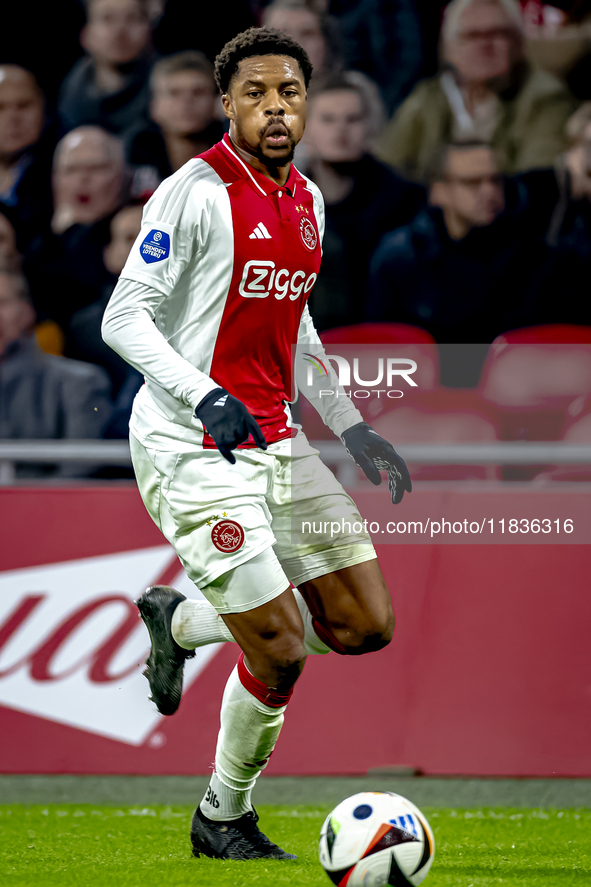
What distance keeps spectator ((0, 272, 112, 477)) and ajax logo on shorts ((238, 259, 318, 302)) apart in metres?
2.38

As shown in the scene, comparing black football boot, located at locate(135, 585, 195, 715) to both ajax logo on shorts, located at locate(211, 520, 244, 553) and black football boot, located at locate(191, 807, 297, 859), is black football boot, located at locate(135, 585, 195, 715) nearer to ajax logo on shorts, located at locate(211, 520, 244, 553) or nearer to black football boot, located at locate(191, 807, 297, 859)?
black football boot, located at locate(191, 807, 297, 859)

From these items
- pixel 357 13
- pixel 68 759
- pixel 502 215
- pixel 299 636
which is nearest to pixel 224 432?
pixel 299 636

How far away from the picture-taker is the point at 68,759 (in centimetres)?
436

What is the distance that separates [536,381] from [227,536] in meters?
2.50

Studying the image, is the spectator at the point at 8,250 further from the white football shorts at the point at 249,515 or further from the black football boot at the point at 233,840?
the black football boot at the point at 233,840

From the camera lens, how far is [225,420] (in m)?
2.86

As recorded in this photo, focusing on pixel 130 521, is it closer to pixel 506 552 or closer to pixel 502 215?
pixel 506 552

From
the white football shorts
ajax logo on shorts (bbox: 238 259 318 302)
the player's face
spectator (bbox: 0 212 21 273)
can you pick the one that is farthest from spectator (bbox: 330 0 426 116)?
the white football shorts

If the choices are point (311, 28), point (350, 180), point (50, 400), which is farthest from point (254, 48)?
point (311, 28)

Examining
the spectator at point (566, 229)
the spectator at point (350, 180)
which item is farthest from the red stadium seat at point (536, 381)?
the spectator at point (350, 180)

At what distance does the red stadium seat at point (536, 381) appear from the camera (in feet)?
16.5

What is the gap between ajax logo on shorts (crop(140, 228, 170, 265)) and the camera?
10.0 ft

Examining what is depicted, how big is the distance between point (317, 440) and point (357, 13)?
308 cm

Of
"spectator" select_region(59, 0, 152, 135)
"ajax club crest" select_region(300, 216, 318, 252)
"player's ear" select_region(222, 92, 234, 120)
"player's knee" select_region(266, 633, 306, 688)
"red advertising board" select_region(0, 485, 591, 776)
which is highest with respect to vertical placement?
"player's ear" select_region(222, 92, 234, 120)
